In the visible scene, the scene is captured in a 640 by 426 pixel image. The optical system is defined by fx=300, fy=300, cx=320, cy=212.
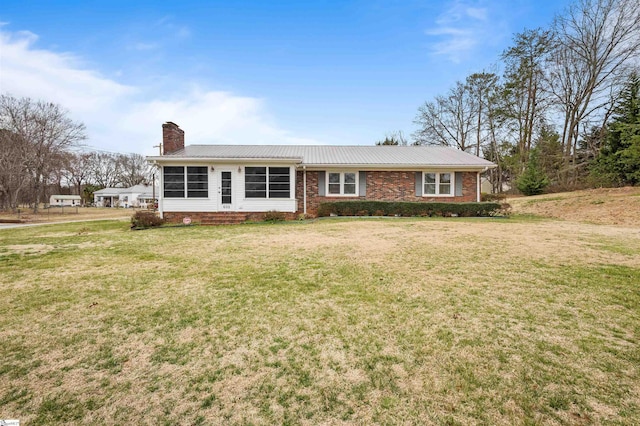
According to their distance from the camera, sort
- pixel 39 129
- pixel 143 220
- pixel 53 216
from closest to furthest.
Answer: pixel 143 220
pixel 53 216
pixel 39 129

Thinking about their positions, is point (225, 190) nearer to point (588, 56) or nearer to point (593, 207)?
point (593, 207)

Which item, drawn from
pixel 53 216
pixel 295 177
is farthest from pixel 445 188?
pixel 53 216

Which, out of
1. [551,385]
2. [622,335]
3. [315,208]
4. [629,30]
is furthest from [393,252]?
[629,30]

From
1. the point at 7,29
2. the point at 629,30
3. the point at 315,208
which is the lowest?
the point at 315,208

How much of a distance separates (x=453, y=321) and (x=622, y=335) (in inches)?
58.4

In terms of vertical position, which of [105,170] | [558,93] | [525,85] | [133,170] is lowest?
[105,170]

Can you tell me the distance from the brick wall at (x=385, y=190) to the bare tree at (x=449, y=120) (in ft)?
58.3

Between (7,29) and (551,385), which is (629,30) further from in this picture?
(7,29)

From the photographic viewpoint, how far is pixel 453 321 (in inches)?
126

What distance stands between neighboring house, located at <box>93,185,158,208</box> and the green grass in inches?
2073

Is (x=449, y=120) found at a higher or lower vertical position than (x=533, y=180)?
higher

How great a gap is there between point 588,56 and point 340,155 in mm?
19902

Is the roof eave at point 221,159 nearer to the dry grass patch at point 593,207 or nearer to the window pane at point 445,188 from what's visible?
the window pane at point 445,188

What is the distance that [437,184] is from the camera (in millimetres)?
16219
